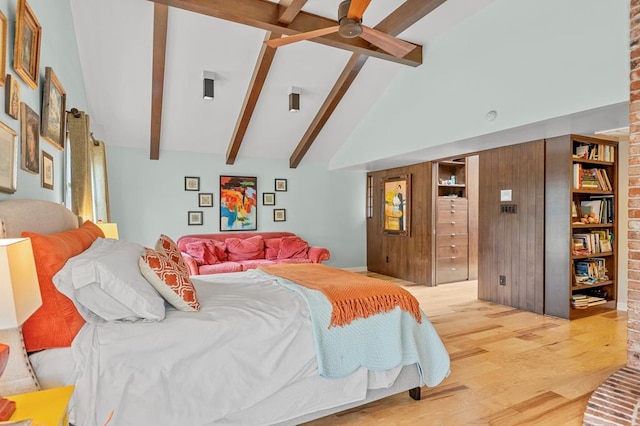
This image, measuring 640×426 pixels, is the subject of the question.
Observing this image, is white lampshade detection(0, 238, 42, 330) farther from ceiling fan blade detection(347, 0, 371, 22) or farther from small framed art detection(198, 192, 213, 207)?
small framed art detection(198, 192, 213, 207)

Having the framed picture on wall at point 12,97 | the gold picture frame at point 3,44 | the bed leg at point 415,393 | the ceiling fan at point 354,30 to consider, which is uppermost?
the ceiling fan at point 354,30

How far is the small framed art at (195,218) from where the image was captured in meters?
5.83

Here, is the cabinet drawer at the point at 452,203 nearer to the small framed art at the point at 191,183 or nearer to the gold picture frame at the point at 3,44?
the small framed art at the point at 191,183

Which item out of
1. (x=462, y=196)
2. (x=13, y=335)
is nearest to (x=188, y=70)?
(x=13, y=335)

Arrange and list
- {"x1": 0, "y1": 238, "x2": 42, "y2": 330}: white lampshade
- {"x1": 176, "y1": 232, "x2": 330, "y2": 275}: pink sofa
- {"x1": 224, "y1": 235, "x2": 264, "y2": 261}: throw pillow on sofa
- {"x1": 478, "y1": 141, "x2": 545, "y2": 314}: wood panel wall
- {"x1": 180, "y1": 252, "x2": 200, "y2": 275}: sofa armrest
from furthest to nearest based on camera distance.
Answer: {"x1": 224, "y1": 235, "x2": 264, "y2": 261}: throw pillow on sofa
{"x1": 176, "y1": 232, "x2": 330, "y2": 275}: pink sofa
{"x1": 180, "y1": 252, "x2": 200, "y2": 275}: sofa armrest
{"x1": 478, "y1": 141, "x2": 545, "y2": 314}: wood panel wall
{"x1": 0, "y1": 238, "x2": 42, "y2": 330}: white lampshade

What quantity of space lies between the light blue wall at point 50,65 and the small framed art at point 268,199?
3017 mm

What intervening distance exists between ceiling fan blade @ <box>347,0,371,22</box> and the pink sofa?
144 inches

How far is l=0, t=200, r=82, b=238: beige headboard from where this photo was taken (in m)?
1.51

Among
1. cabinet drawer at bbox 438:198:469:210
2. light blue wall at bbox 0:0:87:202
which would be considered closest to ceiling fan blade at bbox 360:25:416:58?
light blue wall at bbox 0:0:87:202

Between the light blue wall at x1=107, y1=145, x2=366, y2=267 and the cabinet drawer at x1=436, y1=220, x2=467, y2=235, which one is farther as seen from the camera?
the cabinet drawer at x1=436, y1=220, x2=467, y2=235

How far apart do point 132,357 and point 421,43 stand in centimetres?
464

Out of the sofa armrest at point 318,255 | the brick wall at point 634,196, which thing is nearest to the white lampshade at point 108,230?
the sofa armrest at point 318,255

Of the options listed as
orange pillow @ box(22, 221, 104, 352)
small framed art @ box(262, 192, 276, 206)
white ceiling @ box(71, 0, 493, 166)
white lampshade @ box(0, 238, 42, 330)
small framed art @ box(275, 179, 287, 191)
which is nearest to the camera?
white lampshade @ box(0, 238, 42, 330)

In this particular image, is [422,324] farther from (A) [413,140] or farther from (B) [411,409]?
(A) [413,140]
